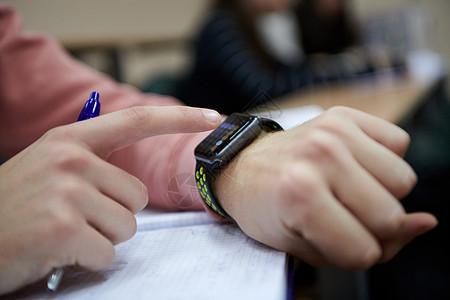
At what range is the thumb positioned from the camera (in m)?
0.29

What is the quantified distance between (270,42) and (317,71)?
0.35 meters

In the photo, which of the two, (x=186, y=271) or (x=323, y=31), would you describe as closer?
(x=186, y=271)

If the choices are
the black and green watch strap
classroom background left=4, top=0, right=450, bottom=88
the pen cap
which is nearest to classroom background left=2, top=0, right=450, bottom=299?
classroom background left=4, top=0, right=450, bottom=88

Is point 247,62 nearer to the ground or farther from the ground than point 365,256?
nearer to the ground

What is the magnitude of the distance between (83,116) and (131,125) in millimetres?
71

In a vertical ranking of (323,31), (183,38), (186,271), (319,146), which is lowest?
(183,38)

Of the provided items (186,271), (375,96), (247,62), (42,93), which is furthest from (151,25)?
(186,271)

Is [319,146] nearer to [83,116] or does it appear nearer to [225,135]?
[225,135]

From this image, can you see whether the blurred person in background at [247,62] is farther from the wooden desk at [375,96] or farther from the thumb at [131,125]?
the thumb at [131,125]

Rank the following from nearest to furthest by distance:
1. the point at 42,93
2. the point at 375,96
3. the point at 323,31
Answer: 1. the point at 42,93
2. the point at 375,96
3. the point at 323,31

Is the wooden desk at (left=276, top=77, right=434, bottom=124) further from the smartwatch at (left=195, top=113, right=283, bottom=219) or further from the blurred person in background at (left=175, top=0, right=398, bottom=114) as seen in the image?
the smartwatch at (left=195, top=113, right=283, bottom=219)

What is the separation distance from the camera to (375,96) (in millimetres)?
877

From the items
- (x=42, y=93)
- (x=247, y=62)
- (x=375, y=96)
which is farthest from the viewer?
(x=247, y=62)

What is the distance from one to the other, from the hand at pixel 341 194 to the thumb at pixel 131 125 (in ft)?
0.28
